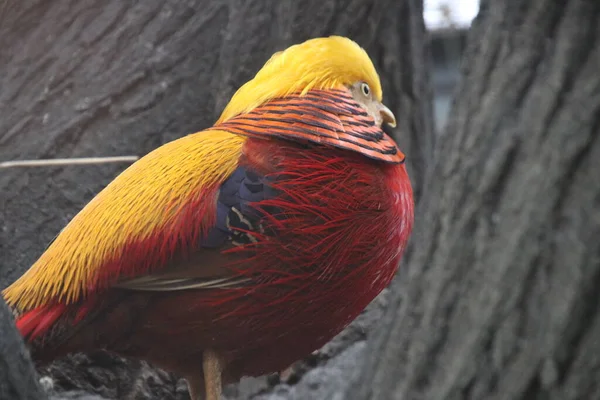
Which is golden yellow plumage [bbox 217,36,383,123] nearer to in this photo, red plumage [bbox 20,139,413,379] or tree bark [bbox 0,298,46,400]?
red plumage [bbox 20,139,413,379]

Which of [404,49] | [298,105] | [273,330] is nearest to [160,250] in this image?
[273,330]

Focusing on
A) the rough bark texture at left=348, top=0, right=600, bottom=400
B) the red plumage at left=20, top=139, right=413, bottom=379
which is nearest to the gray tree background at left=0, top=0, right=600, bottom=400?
the rough bark texture at left=348, top=0, right=600, bottom=400

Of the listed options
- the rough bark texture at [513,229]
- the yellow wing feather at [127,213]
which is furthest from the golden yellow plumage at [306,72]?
the rough bark texture at [513,229]

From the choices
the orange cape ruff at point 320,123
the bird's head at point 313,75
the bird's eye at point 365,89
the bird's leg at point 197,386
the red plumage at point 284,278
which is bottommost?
the bird's leg at point 197,386

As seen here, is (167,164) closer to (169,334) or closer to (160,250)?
(160,250)

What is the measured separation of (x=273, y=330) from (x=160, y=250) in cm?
35

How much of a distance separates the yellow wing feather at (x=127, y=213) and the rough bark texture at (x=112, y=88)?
865 mm

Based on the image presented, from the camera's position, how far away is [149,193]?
81.6 inches

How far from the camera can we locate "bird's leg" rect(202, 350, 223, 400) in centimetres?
214

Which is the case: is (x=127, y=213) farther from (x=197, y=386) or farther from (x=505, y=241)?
(x=505, y=241)

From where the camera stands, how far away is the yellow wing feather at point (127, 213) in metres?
2.04

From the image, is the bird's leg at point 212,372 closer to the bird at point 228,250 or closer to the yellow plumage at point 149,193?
the bird at point 228,250

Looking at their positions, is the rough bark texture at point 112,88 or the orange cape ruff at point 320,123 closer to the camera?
the orange cape ruff at point 320,123

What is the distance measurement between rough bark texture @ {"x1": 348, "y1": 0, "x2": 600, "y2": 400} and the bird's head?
105 cm
